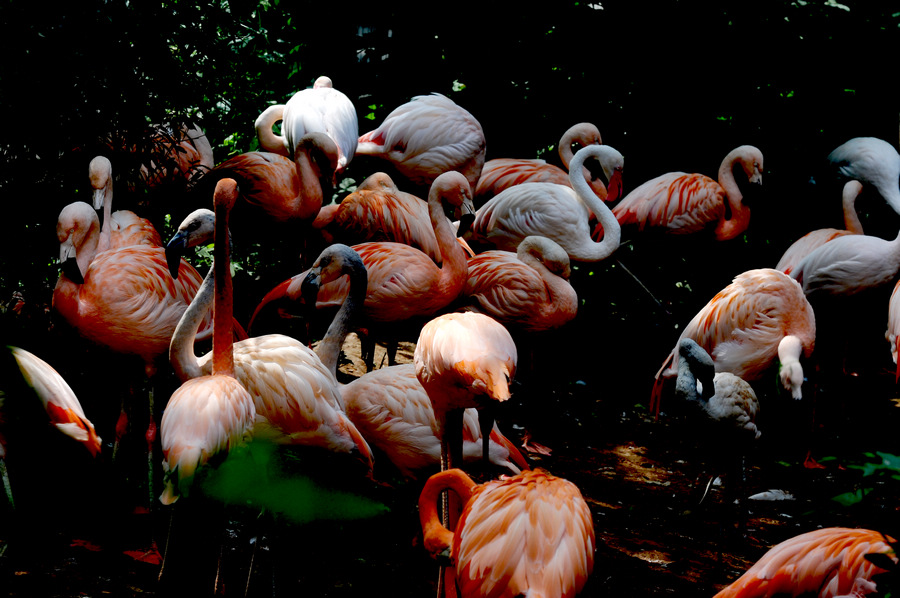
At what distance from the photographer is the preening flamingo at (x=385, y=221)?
486 centimetres

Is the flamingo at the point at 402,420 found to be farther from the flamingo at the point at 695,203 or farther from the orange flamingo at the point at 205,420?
the flamingo at the point at 695,203

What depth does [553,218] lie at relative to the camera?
16.9ft

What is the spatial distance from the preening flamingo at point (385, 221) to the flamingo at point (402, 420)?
1.34 meters

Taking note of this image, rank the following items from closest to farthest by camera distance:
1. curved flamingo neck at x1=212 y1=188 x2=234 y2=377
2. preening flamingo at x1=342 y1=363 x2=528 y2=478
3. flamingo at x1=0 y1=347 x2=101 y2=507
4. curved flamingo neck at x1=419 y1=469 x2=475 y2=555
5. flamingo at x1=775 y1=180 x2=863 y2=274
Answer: curved flamingo neck at x1=419 y1=469 x2=475 y2=555 < flamingo at x1=0 y1=347 x2=101 y2=507 < curved flamingo neck at x1=212 y1=188 x2=234 y2=377 < preening flamingo at x1=342 y1=363 x2=528 y2=478 < flamingo at x1=775 y1=180 x2=863 y2=274

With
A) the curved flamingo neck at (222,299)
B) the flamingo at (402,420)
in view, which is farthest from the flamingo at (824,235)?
the curved flamingo neck at (222,299)

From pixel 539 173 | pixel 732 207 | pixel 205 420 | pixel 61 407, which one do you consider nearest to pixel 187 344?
pixel 61 407

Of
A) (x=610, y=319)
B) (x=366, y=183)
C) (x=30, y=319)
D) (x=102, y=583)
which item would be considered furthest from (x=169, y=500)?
(x=610, y=319)

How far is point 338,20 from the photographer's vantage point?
623 cm

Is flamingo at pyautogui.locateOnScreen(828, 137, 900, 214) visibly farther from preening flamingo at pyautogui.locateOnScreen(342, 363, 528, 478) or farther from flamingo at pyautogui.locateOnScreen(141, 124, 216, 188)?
flamingo at pyautogui.locateOnScreen(141, 124, 216, 188)

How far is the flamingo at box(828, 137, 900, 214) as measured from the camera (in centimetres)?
562

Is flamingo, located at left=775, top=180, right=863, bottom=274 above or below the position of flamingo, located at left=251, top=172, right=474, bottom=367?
above

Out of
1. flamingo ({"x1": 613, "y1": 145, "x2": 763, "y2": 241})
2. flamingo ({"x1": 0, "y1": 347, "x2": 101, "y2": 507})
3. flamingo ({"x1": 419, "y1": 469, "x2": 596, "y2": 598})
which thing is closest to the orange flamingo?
flamingo ({"x1": 0, "y1": 347, "x2": 101, "y2": 507})

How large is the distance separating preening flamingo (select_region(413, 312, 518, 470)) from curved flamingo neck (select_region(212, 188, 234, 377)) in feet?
2.39

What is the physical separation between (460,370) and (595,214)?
2818mm
